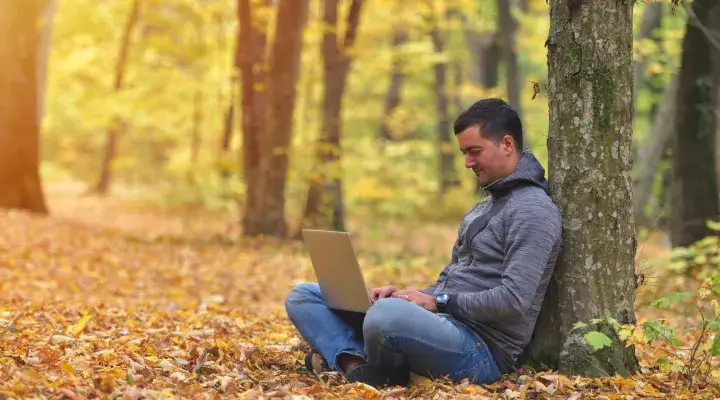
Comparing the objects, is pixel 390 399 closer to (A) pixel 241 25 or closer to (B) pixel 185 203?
(A) pixel 241 25

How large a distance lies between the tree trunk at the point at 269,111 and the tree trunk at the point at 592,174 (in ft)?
30.9

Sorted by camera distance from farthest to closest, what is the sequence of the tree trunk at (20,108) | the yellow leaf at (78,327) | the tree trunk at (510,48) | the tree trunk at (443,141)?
the tree trunk at (443,141) → the tree trunk at (510,48) → the tree trunk at (20,108) → the yellow leaf at (78,327)

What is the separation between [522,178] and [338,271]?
99 cm

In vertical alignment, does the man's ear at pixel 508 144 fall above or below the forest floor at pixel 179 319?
above

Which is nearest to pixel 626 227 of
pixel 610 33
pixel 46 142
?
pixel 610 33

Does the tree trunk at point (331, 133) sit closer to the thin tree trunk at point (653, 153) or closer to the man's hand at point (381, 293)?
the thin tree trunk at point (653, 153)

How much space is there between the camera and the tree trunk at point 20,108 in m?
15.5

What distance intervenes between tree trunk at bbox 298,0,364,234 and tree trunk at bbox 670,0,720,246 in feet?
16.9

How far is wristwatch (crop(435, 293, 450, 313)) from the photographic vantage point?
444cm

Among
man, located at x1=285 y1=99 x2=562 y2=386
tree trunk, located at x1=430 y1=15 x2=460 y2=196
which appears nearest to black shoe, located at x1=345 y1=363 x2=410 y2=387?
man, located at x1=285 y1=99 x2=562 y2=386

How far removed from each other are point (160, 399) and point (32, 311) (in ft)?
10.7

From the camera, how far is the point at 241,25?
14.9 meters

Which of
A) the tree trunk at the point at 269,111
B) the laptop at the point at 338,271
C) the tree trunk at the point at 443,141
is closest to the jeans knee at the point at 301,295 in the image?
the laptop at the point at 338,271

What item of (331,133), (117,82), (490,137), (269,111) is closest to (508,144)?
(490,137)
